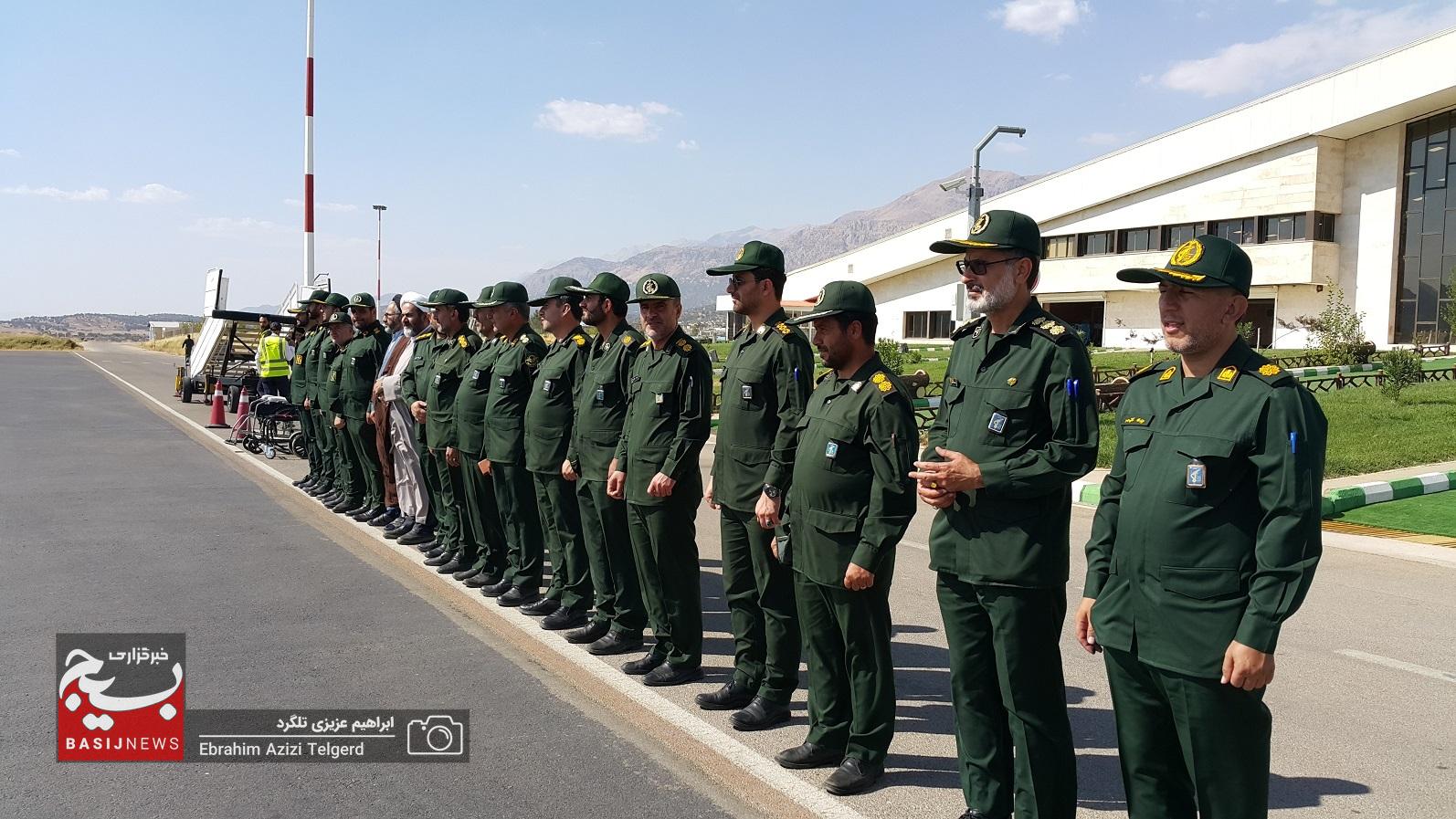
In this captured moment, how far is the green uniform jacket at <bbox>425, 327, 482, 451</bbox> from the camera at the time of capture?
25.0ft

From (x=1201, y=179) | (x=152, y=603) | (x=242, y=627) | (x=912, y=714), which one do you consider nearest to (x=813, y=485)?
(x=912, y=714)

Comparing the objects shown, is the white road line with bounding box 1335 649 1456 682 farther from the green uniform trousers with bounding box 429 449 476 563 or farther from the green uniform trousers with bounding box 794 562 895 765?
the green uniform trousers with bounding box 429 449 476 563

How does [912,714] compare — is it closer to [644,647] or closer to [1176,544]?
[644,647]

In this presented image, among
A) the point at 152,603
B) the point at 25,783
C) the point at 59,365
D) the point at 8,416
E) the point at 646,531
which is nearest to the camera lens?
the point at 25,783

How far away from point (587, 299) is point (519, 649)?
6.84 feet

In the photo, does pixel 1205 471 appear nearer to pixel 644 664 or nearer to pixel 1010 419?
pixel 1010 419

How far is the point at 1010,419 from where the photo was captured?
342 cm

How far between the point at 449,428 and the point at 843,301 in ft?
14.5

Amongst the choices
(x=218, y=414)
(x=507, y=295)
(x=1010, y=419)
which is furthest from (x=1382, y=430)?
(x=218, y=414)

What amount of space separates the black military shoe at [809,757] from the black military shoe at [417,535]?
525cm

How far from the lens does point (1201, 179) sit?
46.3m

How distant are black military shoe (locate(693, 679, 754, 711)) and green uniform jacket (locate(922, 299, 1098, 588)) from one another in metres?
1.72

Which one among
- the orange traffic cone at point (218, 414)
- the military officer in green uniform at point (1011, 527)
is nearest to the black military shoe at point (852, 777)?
the military officer in green uniform at point (1011, 527)

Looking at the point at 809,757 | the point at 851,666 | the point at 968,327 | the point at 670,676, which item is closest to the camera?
the point at 968,327
